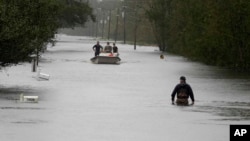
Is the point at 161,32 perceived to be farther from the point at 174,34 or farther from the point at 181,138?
the point at 181,138

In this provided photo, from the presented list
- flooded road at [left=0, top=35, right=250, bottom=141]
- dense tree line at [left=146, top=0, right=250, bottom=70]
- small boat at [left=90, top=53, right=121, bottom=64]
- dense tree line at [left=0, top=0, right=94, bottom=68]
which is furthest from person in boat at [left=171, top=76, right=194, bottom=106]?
small boat at [left=90, top=53, right=121, bottom=64]

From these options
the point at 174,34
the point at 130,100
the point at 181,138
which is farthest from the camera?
the point at 174,34

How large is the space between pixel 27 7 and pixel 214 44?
30.9 metres

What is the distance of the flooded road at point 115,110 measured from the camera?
19438mm

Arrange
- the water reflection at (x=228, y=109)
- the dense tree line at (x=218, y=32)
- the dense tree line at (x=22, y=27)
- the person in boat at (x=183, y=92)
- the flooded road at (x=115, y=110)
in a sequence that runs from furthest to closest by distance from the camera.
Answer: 1. the dense tree line at (x=218, y=32)
2. the dense tree line at (x=22, y=27)
3. the person in boat at (x=183, y=92)
4. the water reflection at (x=228, y=109)
5. the flooded road at (x=115, y=110)

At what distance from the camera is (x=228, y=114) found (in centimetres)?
2516

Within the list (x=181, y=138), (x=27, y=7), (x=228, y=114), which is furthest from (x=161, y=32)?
(x=181, y=138)

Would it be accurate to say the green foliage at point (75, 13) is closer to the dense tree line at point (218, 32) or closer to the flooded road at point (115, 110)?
the dense tree line at point (218, 32)

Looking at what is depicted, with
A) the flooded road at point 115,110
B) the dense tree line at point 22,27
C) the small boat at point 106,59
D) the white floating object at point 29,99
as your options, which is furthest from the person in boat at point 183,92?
the small boat at point 106,59

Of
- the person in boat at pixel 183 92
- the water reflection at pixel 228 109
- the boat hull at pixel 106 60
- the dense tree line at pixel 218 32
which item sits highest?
the dense tree line at pixel 218 32

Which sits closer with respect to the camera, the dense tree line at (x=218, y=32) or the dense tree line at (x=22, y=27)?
the dense tree line at (x=22, y=27)

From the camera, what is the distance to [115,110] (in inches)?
1021

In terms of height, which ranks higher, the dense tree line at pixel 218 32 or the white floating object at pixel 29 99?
the dense tree line at pixel 218 32

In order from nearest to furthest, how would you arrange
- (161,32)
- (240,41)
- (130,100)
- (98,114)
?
1. (98,114)
2. (130,100)
3. (240,41)
4. (161,32)
